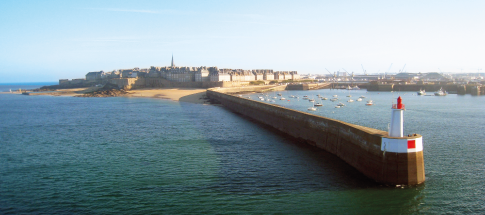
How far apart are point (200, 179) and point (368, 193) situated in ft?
21.8

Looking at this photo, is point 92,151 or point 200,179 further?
point 92,151

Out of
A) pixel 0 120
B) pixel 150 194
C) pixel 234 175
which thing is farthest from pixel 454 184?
pixel 0 120

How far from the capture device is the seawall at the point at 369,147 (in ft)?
42.2

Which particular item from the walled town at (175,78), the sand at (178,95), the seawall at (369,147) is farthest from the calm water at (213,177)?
the walled town at (175,78)

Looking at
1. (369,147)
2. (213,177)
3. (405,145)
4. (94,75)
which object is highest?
(94,75)

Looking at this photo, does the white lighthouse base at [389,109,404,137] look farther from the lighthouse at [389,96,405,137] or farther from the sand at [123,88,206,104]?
the sand at [123,88,206,104]

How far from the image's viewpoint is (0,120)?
38.8 m

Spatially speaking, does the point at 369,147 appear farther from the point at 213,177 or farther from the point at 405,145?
the point at 213,177

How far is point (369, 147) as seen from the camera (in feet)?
47.2

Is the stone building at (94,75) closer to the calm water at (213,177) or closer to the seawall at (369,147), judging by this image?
the calm water at (213,177)

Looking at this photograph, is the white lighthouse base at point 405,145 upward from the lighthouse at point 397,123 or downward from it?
downward

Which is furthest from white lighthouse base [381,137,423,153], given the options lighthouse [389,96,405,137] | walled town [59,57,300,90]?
walled town [59,57,300,90]

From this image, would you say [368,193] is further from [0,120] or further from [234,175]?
[0,120]

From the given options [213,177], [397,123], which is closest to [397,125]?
[397,123]
